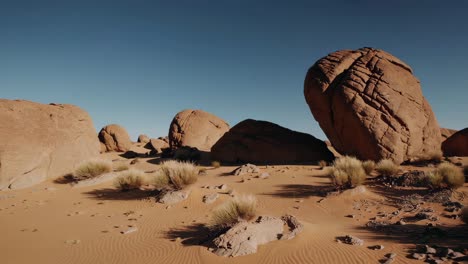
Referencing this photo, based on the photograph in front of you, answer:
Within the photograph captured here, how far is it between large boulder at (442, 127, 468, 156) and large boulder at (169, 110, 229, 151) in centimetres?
1825

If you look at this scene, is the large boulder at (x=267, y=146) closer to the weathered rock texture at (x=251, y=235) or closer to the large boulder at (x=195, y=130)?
the large boulder at (x=195, y=130)

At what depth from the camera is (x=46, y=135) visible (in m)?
12.9

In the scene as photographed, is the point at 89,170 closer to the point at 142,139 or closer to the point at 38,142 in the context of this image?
the point at 38,142

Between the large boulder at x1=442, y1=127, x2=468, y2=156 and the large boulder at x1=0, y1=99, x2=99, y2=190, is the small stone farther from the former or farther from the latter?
the large boulder at x1=442, y1=127, x2=468, y2=156

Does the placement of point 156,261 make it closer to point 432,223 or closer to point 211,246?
point 211,246

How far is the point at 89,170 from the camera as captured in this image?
494 inches

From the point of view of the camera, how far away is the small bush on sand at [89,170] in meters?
12.4

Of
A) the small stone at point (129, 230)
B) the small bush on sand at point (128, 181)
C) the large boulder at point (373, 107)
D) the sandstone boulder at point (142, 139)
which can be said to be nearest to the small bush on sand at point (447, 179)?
the large boulder at point (373, 107)

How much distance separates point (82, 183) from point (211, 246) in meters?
8.52

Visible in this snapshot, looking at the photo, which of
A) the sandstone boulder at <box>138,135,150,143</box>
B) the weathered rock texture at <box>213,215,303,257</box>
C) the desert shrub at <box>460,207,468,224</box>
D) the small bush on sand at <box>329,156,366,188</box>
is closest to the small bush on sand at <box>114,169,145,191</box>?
the weathered rock texture at <box>213,215,303,257</box>

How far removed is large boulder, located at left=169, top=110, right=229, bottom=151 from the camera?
82.1 ft

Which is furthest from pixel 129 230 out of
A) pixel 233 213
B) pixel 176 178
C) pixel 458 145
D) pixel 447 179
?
pixel 458 145

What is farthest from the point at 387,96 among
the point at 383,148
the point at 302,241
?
the point at 302,241

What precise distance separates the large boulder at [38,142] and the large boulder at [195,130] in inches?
405
